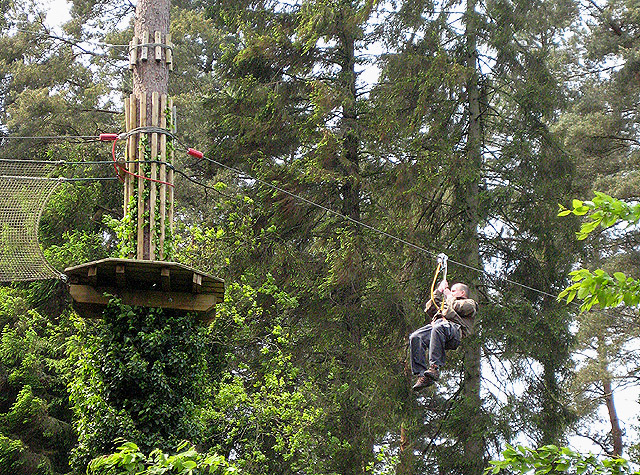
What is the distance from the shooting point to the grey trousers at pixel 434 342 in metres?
9.13

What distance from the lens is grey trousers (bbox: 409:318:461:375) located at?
9.13m

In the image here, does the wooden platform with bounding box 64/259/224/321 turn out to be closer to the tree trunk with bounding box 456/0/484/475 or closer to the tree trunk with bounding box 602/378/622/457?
the tree trunk with bounding box 456/0/484/475

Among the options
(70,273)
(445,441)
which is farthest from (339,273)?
(70,273)

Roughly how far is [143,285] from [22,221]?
68.6 inches

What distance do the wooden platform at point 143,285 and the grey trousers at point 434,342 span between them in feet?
7.84

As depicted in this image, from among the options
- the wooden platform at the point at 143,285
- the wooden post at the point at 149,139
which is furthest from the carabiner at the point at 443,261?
the wooden post at the point at 149,139

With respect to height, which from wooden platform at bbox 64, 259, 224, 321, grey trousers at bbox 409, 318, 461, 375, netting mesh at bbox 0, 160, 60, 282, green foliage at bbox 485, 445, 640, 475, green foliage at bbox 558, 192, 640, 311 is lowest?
green foliage at bbox 485, 445, 640, 475

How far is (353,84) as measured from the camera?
17156 millimetres

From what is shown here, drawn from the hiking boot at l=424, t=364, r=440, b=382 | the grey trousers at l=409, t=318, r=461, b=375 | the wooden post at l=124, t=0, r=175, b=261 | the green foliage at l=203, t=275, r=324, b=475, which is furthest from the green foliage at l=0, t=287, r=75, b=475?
the hiking boot at l=424, t=364, r=440, b=382

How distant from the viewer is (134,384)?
34.0 feet

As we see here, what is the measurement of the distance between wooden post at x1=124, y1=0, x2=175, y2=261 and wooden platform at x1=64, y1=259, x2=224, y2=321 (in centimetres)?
38

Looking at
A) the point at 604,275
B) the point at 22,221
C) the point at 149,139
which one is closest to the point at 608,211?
the point at 604,275

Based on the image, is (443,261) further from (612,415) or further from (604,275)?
(612,415)

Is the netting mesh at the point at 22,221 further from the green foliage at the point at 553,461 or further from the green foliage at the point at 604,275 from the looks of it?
the green foliage at the point at 604,275
